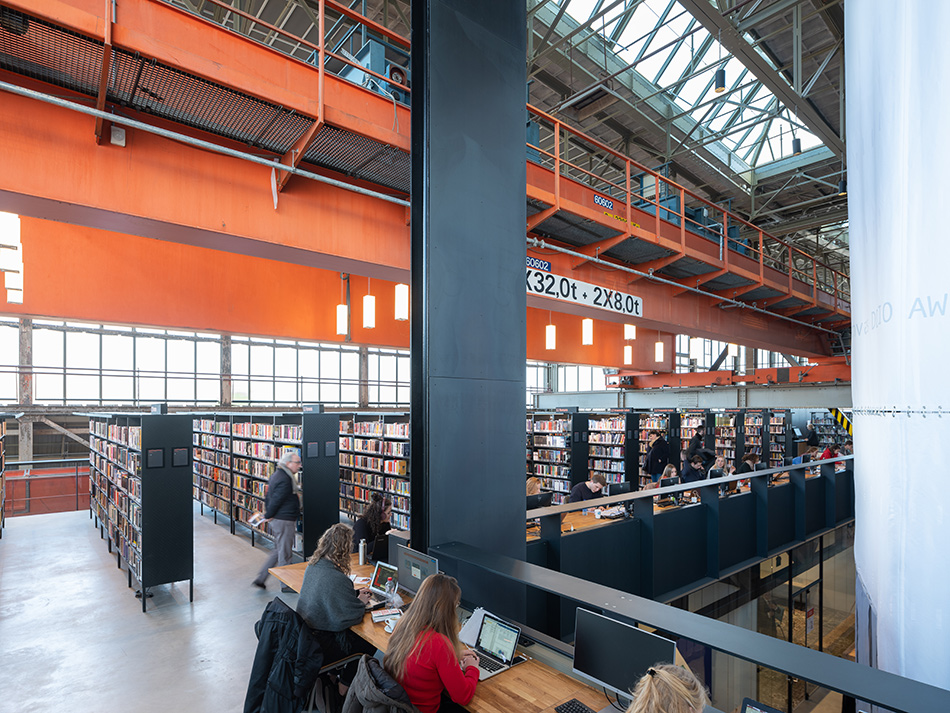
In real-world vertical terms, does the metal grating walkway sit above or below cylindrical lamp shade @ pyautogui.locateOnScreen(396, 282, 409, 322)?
above

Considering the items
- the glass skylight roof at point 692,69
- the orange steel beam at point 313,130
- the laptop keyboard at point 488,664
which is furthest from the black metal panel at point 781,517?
the orange steel beam at point 313,130

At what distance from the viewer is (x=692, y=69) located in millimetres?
10266

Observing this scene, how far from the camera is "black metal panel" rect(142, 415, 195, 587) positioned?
226 inches

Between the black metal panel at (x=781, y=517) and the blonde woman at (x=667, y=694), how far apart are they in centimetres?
596

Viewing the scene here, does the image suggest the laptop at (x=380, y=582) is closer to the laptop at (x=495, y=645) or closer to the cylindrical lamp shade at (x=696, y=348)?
the laptop at (x=495, y=645)

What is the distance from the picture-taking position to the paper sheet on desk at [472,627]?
2.89 metres

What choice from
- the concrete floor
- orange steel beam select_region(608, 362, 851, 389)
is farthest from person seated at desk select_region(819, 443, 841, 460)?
the concrete floor

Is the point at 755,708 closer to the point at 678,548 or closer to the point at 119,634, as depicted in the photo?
the point at 678,548

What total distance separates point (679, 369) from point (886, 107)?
24.0 m

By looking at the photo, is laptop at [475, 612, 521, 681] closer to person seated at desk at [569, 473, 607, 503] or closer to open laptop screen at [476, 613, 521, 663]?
open laptop screen at [476, 613, 521, 663]

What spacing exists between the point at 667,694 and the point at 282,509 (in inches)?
216

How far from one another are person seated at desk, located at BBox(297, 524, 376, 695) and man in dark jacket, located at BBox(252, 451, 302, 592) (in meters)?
2.91

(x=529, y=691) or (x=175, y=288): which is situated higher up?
(x=175, y=288)

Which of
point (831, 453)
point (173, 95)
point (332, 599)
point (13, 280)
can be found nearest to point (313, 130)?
point (173, 95)
